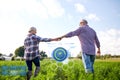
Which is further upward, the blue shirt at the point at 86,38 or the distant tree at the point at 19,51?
the distant tree at the point at 19,51

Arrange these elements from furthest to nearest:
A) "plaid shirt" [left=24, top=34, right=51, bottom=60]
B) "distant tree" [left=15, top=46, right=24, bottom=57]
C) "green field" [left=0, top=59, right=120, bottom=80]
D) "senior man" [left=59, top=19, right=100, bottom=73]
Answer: "distant tree" [left=15, top=46, right=24, bottom=57], "senior man" [left=59, top=19, right=100, bottom=73], "plaid shirt" [left=24, top=34, right=51, bottom=60], "green field" [left=0, top=59, right=120, bottom=80]

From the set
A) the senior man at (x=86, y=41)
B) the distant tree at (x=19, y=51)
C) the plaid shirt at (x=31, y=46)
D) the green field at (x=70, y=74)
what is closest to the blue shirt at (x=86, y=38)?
the senior man at (x=86, y=41)

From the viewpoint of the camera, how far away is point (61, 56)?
11836 millimetres

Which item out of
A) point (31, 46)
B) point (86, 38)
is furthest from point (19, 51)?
point (31, 46)

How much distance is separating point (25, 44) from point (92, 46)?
212 centimetres

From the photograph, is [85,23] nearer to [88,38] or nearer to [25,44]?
[88,38]

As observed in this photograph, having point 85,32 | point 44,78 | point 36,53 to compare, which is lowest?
point 44,78

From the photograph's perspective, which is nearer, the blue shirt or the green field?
the green field

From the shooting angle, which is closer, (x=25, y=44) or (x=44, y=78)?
(x=44, y=78)

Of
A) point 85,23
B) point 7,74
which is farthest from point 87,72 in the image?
point 7,74

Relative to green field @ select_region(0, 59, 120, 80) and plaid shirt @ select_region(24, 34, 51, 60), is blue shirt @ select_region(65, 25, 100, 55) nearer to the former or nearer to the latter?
green field @ select_region(0, 59, 120, 80)

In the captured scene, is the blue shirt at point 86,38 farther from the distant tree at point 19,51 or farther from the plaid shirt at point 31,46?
the distant tree at point 19,51

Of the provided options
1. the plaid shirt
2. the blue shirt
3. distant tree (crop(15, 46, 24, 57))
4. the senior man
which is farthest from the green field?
distant tree (crop(15, 46, 24, 57))

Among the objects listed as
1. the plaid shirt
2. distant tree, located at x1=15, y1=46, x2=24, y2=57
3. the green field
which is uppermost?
distant tree, located at x1=15, y1=46, x2=24, y2=57
